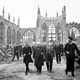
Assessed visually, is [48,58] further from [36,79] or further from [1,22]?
[1,22]

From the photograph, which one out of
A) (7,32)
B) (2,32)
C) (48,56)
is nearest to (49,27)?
(7,32)

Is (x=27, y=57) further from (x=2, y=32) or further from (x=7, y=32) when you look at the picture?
(x=7, y=32)

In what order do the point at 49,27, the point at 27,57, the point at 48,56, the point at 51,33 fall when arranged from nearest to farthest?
1. the point at 27,57
2. the point at 48,56
3. the point at 49,27
4. the point at 51,33

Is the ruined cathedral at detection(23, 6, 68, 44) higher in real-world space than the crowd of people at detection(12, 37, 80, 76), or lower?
higher

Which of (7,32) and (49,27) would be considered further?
(49,27)

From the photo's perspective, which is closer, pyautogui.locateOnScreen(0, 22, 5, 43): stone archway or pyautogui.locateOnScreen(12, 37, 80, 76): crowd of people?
pyautogui.locateOnScreen(12, 37, 80, 76): crowd of people

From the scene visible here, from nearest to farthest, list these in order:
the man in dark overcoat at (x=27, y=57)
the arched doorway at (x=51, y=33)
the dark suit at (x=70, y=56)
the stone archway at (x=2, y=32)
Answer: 1. the dark suit at (x=70, y=56)
2. the man in dark overcoat at (x=27, y=57)
3. the stone archway at (x=2, y=32)
4. the arched doorway at (x=51, y=33)

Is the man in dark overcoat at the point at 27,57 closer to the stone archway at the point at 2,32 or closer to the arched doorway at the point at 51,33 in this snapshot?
the stone archway at the point at 2,32

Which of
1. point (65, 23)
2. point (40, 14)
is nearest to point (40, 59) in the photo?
point (65, 23)

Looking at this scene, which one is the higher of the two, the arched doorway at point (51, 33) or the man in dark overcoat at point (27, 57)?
the arched doorway at point (51, 33)

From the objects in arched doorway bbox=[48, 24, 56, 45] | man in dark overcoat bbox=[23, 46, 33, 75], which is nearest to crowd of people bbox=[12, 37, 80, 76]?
man in dark overcoat bbox=[23, 46, 33, 75]

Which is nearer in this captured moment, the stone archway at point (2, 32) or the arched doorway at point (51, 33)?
the stone archway at point (2, 32)

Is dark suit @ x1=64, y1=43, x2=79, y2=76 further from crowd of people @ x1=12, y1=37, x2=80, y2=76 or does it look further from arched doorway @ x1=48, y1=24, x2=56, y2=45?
arched doorway @ x1=48, y1=24, x2=56, y2=45

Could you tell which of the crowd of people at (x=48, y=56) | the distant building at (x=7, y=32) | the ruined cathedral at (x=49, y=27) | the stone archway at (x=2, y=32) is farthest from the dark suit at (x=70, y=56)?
the ruined cathedral at (x=49, y=27)
